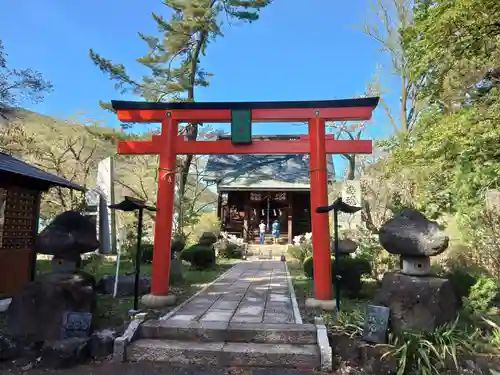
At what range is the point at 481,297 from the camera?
18.2 ft

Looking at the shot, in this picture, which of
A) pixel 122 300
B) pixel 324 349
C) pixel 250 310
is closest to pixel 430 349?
pixel 324 349

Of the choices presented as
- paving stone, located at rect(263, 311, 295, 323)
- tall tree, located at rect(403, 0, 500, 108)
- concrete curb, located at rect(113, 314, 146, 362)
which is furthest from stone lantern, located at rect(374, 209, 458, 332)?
tall tree, located at rect(403, 0, 500, 108)

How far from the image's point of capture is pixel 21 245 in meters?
7.97

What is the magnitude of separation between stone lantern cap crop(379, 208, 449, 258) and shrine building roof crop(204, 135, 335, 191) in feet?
55.9

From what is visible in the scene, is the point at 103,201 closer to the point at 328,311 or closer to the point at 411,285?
the point at 328,311

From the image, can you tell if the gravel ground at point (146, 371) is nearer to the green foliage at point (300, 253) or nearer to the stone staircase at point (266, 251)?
the green foliage at point (300, 253)

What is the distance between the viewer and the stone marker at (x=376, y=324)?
436 centimetres

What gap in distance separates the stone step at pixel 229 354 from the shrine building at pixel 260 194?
17.3m

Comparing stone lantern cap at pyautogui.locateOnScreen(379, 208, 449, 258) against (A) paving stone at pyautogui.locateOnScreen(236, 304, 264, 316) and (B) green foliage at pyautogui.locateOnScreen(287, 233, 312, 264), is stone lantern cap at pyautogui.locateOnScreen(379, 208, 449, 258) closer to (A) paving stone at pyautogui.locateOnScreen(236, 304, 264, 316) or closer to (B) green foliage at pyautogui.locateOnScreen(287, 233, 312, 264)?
(A) paving stone at pyautogui.locateOnScreen(236, 304, 264, 316)

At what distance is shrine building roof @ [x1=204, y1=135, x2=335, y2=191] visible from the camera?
72.6 ft

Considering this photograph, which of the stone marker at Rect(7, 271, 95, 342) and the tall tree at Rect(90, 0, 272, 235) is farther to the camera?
the tall tree at Rect(90, 0, 272, 235)

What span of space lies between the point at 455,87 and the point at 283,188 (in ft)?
46.5

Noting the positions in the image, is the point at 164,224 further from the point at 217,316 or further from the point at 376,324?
the point at 376,324

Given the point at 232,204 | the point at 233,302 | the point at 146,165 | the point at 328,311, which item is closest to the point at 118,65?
the point at 146,165
